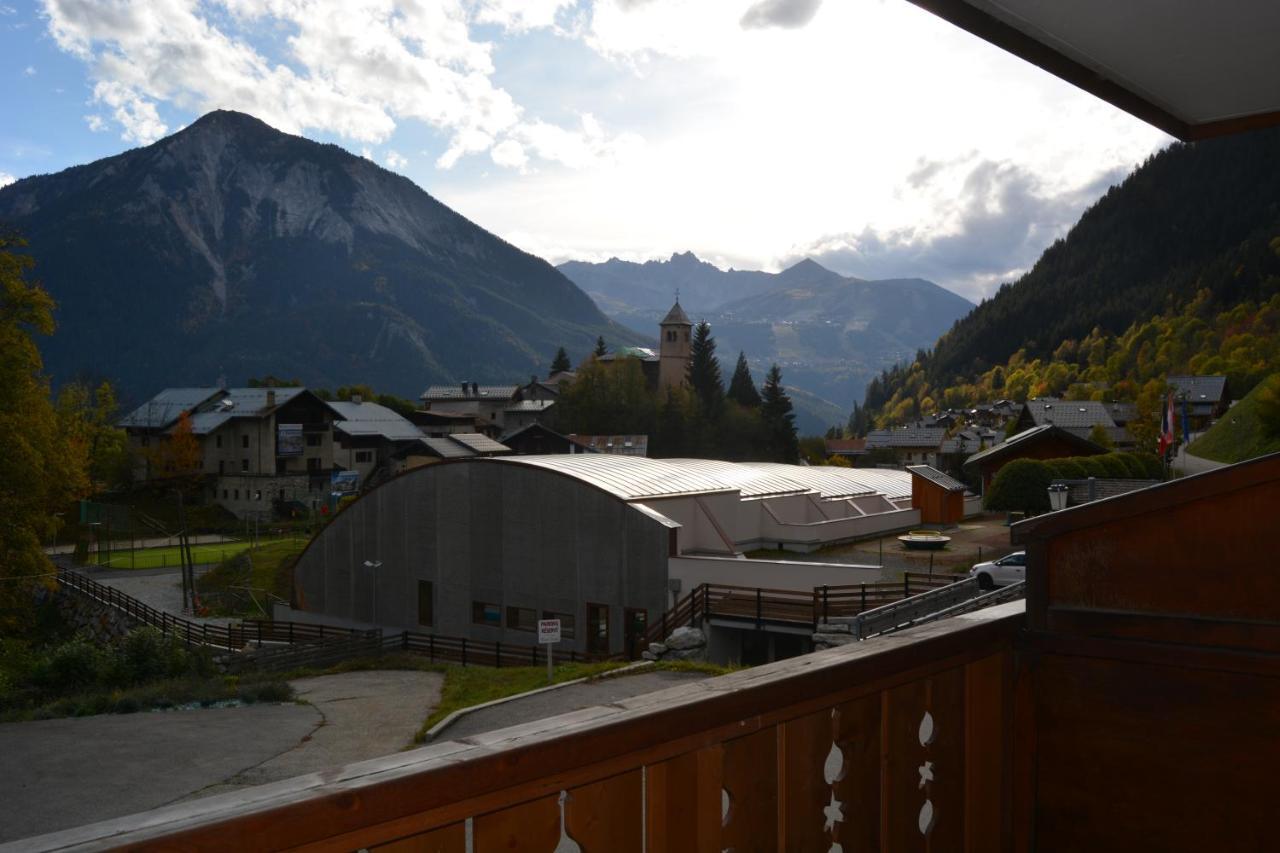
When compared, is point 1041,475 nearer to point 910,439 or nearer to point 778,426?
point 778,426

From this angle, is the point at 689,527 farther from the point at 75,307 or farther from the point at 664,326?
the point at 75,307

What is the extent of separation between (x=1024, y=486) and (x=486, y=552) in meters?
16.3

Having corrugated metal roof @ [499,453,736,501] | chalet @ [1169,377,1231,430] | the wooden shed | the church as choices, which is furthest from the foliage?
the church

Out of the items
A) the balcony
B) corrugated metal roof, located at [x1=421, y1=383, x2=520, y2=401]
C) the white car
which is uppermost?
corrugated metal roof, located at [x1=421, y1=383, x2=520, y2=401]

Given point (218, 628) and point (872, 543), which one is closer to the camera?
point (218, 628)

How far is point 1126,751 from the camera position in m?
2.41

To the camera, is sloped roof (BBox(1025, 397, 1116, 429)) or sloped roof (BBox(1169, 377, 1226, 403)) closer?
sloped roof (BBox(1025, 397, 1116, 429))

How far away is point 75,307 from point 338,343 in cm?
4615

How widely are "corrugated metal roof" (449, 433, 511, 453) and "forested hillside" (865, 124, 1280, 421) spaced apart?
57.1m

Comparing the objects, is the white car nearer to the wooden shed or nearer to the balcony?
the wooden shed

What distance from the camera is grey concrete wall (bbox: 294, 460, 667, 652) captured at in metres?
23.2

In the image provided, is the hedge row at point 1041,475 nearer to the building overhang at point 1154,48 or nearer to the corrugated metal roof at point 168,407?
the building overhang at point 1154,48

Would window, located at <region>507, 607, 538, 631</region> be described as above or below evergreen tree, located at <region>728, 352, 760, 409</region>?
below

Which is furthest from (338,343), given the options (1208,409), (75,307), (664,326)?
(1208,409)
